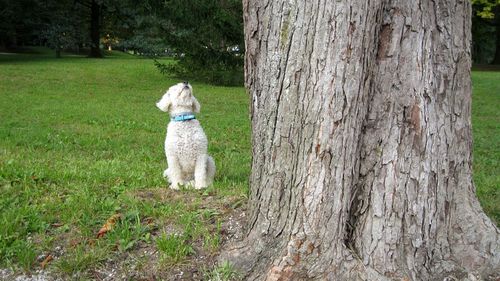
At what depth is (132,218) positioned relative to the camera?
13.2ft

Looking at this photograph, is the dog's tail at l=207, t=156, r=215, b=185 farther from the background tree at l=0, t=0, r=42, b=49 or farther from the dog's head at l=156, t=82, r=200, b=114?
the background tree at l=0, t=0, r=42, b=49

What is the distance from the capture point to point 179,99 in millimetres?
5488

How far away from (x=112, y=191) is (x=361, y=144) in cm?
257

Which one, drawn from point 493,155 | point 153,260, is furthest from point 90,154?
point 493,155

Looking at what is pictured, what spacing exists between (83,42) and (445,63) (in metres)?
40.3

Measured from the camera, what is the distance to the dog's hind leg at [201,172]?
5.48 metres

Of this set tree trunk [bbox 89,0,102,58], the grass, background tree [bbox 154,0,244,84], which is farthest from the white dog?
tree trunk [bbox 89,0,102,58]

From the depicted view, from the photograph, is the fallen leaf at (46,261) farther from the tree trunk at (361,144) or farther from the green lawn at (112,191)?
the tree trunk at (361,144)

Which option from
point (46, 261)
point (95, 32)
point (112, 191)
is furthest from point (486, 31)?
point (46, 261)

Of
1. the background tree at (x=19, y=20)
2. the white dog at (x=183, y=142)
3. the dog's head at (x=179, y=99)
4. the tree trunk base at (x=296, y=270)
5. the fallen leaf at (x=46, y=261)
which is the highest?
the background tree at (x=19, y=20)

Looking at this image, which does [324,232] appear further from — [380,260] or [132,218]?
[132,218]

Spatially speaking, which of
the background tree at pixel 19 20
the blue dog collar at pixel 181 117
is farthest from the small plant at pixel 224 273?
the background tree at pixel 19 20

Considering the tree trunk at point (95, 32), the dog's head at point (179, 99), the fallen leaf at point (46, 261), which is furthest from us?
the tree trunk at point (95, 32)

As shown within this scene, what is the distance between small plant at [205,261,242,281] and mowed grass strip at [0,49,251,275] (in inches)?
8.5
